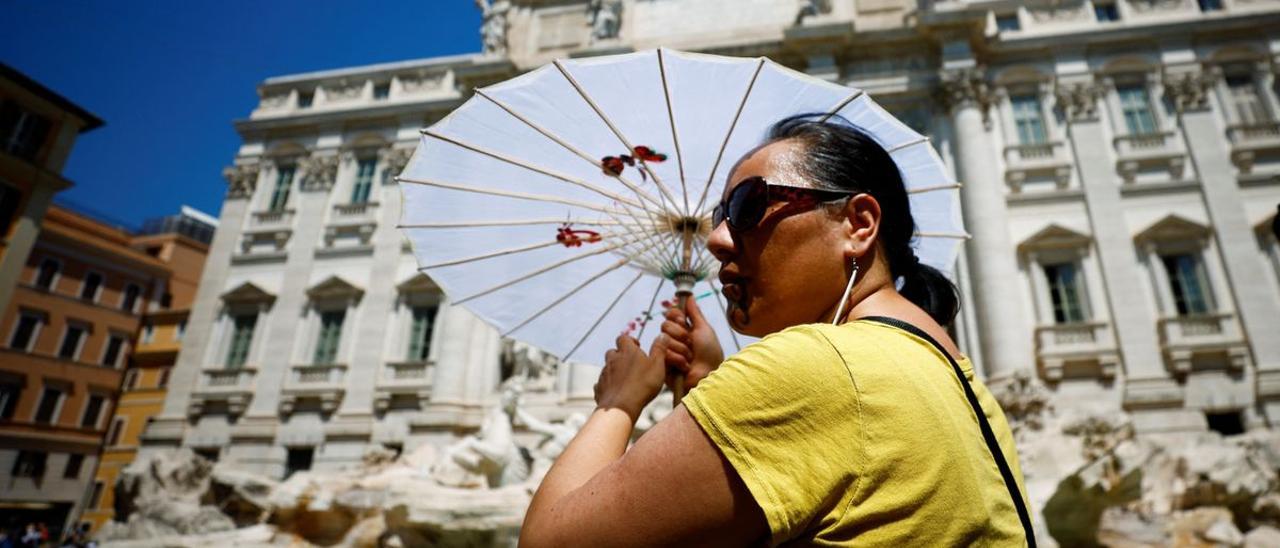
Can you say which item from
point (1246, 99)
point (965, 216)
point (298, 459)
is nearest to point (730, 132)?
point (965, 216)

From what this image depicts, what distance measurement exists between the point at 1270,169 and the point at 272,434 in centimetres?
2650

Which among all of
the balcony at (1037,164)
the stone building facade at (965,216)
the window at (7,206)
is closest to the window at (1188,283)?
the stone building facade at (965,216)

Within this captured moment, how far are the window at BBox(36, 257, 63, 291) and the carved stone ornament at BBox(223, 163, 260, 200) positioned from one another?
12844 millimetres

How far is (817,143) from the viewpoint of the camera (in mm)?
1498

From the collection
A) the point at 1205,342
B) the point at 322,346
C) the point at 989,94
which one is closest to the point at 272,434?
the point at 322,346

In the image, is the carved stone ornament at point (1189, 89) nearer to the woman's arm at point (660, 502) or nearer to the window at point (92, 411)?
the woman's arm at point (660, 502)

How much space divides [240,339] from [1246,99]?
29110 mm


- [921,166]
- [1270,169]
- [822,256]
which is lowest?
[822,256]

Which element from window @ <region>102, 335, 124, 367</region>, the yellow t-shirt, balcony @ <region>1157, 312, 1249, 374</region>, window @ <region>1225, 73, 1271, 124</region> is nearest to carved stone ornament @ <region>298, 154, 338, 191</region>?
window @ <region>102, 335, 124, 367</region>

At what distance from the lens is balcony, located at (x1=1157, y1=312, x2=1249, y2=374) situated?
1327 cm

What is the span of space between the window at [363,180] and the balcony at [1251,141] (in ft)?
78.4

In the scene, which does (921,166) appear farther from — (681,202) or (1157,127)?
(1157,127)

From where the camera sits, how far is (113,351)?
30078 millimetres

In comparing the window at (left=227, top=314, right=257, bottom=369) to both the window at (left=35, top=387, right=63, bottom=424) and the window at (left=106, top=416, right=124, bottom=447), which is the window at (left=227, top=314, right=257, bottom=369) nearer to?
the window at (left=35, top=387, right=63, bottom=424)
